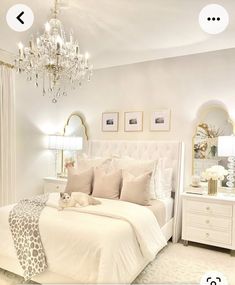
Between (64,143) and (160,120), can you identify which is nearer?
(160,120)

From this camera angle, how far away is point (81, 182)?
127 inches

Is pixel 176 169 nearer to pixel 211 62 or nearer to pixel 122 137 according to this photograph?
pixel 122 137

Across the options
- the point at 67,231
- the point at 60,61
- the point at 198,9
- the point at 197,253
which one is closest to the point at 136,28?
the point at 198,9

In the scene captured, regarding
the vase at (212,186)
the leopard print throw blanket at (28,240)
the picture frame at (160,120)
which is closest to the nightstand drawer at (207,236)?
the vase at (212,186)

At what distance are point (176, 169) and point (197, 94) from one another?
115 cm

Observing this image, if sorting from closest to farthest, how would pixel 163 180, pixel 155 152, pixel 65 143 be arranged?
1. pixel 163 180
2. pixel 155 152
3. pixel 65 143

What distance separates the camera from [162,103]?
3916mm

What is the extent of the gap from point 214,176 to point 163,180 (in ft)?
2.21

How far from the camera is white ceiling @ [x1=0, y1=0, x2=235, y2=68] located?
7.94ft

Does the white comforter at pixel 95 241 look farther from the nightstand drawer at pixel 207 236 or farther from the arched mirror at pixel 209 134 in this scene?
the arched mirror at pixel 209 134

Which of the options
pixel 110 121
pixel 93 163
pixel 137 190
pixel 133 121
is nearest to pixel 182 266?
pixel 137 190

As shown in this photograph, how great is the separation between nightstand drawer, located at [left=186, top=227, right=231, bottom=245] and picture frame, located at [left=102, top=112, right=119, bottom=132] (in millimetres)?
2027

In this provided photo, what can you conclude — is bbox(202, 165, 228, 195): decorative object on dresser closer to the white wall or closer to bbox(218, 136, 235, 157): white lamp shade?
bbox(218, 136, 235, 157): white lamp shade

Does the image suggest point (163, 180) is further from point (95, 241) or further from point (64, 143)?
point (64, 143)
